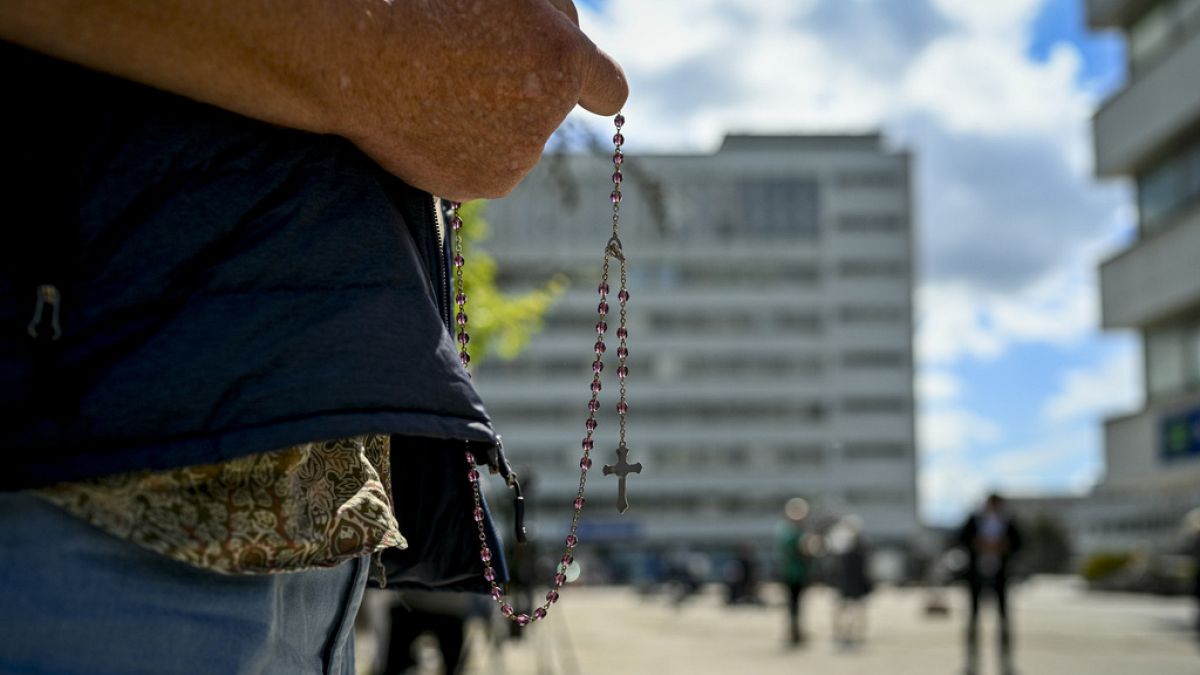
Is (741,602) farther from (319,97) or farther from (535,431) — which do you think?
(535,431)

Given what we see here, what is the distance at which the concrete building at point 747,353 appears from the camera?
96.8 meters

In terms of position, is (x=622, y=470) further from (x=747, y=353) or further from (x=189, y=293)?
(x=747, y=353)

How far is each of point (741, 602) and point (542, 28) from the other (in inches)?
1709

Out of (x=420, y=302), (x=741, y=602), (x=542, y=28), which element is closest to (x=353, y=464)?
(x=420, y=302)

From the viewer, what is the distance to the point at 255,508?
4.21ft

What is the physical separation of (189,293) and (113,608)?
295 millimetres

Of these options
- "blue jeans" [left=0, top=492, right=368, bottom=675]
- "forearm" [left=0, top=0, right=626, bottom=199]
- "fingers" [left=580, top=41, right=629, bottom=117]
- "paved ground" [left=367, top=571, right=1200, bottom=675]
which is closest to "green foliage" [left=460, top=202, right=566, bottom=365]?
"paved ground" [left=367, top=571, right=1200, bottom=675]

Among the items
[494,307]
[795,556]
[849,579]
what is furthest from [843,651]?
[494,307]

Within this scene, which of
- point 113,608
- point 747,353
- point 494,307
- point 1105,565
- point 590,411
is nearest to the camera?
point 113,608

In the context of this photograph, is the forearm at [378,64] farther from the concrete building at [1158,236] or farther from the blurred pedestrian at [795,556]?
the concrete building at [1158,236]

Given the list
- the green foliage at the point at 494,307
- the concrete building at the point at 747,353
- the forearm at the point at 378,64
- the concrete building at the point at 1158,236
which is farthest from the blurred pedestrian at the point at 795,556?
the concrete building at the point at 747,353

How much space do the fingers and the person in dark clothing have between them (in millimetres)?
11564

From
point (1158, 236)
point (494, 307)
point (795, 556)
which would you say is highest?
point (1158, 236)

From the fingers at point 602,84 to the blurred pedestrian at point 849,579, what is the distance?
18.0 m
